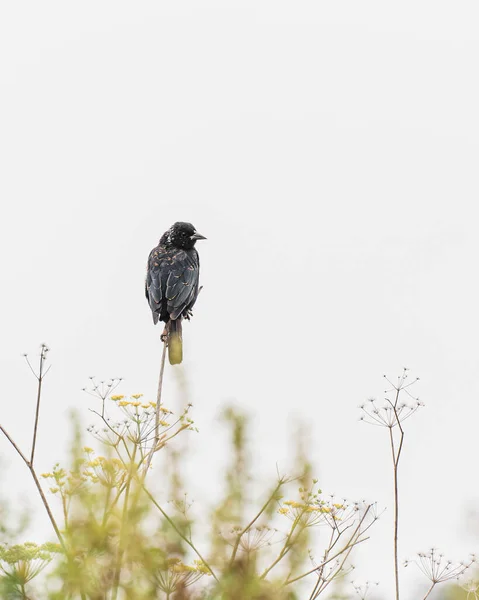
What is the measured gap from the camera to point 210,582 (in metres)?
3.11

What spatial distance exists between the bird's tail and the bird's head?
1.90 m

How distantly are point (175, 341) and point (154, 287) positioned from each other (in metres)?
1.10

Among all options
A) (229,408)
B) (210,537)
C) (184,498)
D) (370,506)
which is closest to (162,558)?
(210,537)

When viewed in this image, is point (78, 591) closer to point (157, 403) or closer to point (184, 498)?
point (184, 498)

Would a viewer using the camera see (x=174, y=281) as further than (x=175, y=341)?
Yes

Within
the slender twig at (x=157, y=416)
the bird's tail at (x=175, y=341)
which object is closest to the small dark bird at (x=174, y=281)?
the bird's tail at (x=175, y=341)

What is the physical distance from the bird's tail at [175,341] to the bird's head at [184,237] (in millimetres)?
1897

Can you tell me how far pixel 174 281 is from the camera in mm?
9547

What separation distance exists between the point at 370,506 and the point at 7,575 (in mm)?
2268

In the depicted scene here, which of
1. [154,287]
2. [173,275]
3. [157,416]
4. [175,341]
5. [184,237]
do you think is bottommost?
[157,416]

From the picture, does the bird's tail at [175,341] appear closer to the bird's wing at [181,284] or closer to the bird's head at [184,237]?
the bird's wing at [181,284]

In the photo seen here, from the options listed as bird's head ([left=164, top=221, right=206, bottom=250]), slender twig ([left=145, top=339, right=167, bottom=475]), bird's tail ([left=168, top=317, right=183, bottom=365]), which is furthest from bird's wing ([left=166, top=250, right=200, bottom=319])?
slender twig ([left=145, top=339, right=167, bottom=475])

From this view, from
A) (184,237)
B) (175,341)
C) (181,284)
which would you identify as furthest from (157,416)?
(184,237)

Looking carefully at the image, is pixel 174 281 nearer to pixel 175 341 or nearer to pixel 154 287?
pixel 154 287
